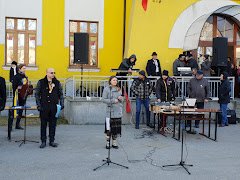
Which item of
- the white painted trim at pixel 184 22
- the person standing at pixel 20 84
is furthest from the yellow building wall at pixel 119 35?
the person standing at pixel 20 84

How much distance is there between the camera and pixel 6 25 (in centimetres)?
1709

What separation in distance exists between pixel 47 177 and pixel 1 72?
10.9 m

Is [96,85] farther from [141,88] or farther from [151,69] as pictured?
[151,69]

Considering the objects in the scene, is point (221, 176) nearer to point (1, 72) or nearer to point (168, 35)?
point (168, 35)

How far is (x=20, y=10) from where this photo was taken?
16906mm

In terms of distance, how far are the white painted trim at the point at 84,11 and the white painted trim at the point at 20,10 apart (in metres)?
1.16

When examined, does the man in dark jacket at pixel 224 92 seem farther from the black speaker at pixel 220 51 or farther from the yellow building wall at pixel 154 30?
the yellow building wall at pixel 154 30

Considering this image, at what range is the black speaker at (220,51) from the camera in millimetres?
14781

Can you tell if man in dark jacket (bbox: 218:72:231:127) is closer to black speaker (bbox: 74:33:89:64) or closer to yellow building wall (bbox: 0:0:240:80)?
yellow building wall (bbox: 0:0:240:80)

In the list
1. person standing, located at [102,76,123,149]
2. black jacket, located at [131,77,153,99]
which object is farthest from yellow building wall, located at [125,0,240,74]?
person standing, located at [102,76,123,149]

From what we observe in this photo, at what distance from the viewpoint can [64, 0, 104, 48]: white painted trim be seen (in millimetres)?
17438

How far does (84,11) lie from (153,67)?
14.5 ft

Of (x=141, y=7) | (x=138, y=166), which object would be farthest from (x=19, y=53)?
(x=138, y=166)

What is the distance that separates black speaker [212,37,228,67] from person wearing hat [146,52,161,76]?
2185 millimetres
